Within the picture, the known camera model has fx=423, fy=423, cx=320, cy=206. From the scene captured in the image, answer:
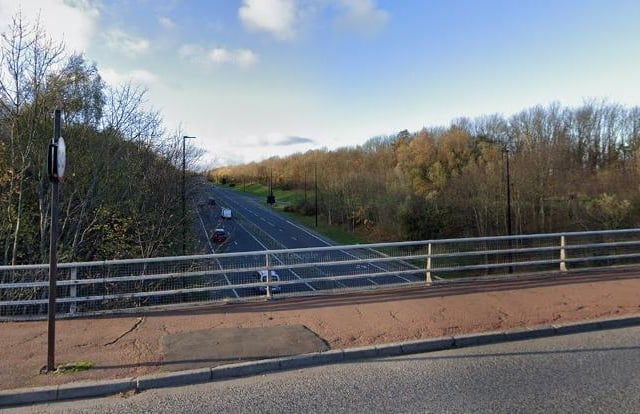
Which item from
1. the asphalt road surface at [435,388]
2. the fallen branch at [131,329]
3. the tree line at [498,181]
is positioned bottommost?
the asphalt road surface at [435,388]

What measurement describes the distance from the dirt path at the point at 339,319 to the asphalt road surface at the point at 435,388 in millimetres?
595

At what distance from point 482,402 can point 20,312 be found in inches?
324

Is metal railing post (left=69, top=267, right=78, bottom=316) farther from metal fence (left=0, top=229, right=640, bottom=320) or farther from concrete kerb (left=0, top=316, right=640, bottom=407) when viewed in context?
concrete kerb (left=0, top=316, right=640, bottom=407)

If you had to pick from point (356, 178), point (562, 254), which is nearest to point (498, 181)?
point (356, 178)

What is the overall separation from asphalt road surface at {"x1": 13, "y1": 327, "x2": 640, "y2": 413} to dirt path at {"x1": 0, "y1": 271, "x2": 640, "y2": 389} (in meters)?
0.59

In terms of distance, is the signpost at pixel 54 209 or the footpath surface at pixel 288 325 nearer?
the signpost at pixel 54 209

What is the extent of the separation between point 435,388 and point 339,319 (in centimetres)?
233

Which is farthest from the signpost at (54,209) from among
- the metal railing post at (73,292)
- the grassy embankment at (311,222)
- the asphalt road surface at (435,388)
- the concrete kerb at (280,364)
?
the grassy embankment at (311,222)

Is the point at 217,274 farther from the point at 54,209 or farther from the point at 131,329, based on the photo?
the point at 54,209

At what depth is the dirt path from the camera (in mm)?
4969

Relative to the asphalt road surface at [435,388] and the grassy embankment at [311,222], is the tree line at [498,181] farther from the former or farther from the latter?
the asphalt road surface at [435,388]

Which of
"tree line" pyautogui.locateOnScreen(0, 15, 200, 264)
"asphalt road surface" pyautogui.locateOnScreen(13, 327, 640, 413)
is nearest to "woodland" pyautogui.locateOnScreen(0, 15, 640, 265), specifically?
"tree line" pyautogui.locateOnScreen(0, 15, 200, 264)

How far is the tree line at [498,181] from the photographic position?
34.9 meters

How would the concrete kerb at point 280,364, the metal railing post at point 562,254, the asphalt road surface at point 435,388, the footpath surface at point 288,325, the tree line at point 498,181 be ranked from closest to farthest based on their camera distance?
the asphalt road surface at point 435,388, the concrete kerb at point 280,364, the footpath surface at point 288,325, the metal railing post at point 562,254, the tree line at point 498,181
